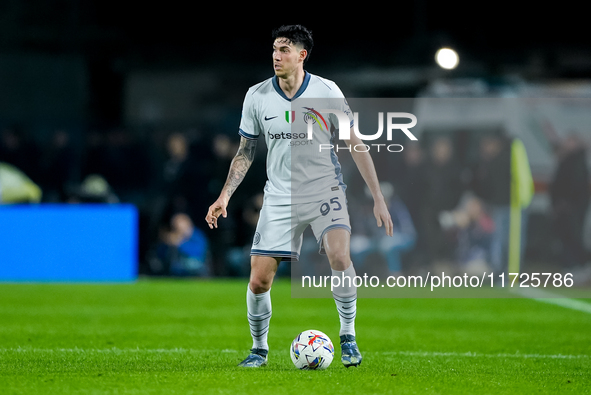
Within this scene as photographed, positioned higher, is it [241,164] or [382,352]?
[241,164]

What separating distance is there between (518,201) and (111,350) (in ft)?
30.3

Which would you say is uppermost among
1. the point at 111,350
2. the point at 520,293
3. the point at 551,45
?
the point at 551,45

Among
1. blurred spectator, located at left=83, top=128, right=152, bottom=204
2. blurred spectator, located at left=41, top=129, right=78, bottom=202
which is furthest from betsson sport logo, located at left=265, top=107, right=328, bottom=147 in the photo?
blurred spectator, located at left=41, top=129, right=78, bottom=202

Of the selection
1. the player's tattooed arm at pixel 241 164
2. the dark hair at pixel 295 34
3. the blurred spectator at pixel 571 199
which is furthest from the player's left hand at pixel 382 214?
the blurred spectator at pixel 571 199

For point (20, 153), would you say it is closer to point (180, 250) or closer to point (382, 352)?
point (180, 250)

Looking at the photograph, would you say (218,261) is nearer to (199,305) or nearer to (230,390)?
(199,305)

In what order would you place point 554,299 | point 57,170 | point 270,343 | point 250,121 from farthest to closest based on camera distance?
1. point 57,170
2. point 554,299
3. point 270,343
4. point 250,121

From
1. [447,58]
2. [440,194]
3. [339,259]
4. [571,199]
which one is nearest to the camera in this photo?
[339,259]

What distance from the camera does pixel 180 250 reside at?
1466 centimetres

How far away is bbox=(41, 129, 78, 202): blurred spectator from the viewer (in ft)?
50.9

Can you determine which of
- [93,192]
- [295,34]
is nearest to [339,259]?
[295,34]

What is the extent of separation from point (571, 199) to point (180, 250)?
6.40 meters

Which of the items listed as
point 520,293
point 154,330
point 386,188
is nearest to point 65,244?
point 386,188

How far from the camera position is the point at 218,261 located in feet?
49.1
